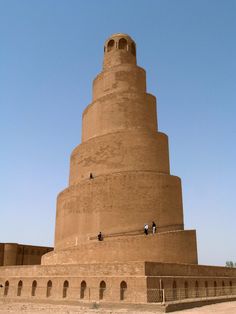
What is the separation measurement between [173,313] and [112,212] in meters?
6.73

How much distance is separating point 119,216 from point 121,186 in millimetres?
1496

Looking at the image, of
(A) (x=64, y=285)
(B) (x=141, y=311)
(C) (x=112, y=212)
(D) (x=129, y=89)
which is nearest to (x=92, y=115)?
(D) (x=129, y=89)

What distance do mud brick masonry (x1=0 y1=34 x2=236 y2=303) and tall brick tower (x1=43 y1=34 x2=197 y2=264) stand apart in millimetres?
47

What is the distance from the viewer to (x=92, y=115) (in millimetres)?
21797

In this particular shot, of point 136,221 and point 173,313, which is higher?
point 136,221

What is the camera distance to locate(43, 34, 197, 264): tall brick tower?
52.2 feet

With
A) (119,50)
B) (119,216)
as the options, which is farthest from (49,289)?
(119,50)

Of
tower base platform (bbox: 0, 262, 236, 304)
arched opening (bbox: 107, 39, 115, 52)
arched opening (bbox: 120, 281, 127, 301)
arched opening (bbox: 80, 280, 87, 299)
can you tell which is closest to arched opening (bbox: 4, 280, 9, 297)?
tower base platform (bbox: 0, 262, 236, 304)

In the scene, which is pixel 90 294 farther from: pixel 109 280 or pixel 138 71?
pixel 138 71

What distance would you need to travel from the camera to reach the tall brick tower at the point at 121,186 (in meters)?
15.9

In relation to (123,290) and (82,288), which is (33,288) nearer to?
(82,288)

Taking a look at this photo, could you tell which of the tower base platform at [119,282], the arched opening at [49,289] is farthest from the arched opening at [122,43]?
the arched opening at [49,289]

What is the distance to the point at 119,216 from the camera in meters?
17.2

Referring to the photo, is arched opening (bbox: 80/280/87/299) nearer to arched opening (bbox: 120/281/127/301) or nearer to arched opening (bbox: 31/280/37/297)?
arched opening (bbox: 120/281/127/301)
